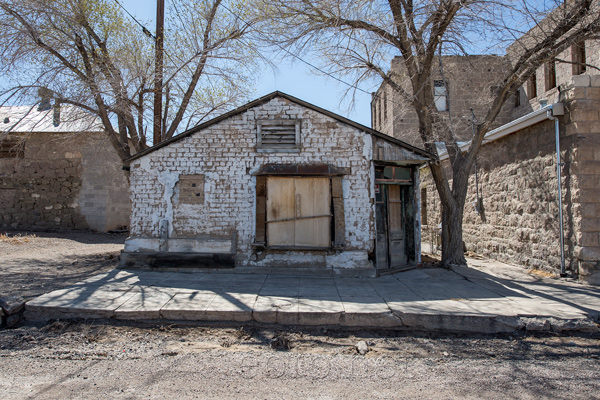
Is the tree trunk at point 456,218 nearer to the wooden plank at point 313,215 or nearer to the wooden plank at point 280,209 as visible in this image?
the wooden plank at point 313,215

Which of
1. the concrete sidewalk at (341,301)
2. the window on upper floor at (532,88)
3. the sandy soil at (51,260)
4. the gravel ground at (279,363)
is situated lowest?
the gravel ground at (279,363)

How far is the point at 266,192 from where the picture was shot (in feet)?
27.1

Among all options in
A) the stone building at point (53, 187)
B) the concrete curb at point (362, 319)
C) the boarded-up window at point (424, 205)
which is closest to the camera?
the concrete curb at point (362, 319)

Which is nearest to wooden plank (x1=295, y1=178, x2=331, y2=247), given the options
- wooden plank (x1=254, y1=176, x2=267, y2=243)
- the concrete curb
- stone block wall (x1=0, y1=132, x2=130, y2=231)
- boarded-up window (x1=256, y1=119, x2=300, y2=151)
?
wooden plank (x1=254, y1=176, x2=267, y2=243)

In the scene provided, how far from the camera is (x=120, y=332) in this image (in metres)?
5.01

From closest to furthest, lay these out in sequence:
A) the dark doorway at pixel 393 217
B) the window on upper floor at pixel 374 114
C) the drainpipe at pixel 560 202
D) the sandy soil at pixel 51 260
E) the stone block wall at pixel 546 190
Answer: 1. the sandy soil at pixel 51 260
2. the stone block wall at pixel 546 190
3. the drainpipe at pixel 560 202
4. the dark doorway at pixel 393 217
5. the window on upper floor at pixel 374 114

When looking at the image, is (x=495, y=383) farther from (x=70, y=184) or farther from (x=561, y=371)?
(x=70, y=184)

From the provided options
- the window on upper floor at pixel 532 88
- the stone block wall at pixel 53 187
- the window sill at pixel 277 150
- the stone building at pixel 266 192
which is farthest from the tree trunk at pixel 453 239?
the stone block wall at pixel 53 187

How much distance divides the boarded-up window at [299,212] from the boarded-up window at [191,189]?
1584 millimetres

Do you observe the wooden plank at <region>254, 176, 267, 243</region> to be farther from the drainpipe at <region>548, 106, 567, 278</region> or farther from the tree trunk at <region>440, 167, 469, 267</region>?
the drainpipe at <region>548, 106, 567, 278</region>

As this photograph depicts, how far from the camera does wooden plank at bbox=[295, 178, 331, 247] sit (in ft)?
26.9

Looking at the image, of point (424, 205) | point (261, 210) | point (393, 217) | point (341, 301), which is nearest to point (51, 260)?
point (261, 210)

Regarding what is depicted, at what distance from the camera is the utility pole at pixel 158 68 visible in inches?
413

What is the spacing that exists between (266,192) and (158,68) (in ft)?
17.4
